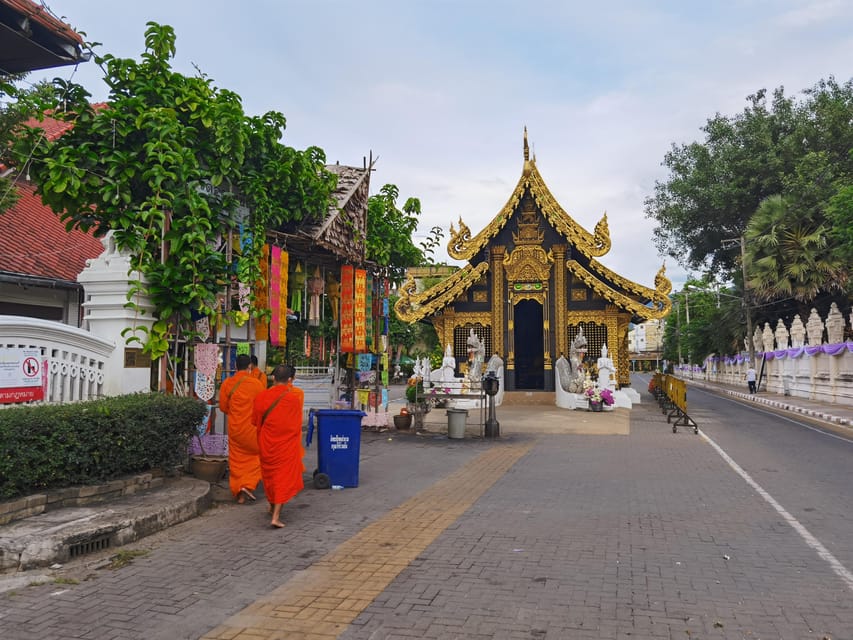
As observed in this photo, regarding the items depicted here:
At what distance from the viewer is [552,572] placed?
4984 millimetres

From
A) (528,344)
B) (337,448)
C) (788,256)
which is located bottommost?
(337,448)

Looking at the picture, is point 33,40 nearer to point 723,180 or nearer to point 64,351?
point 64,351

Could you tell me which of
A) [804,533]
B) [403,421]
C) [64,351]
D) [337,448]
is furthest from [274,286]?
[804,533]

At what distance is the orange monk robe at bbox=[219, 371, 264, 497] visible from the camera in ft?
24.3

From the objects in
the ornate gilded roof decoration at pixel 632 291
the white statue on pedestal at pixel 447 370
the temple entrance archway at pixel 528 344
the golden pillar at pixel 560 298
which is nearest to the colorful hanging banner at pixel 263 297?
the white statue on pedestal at pixel 447 370

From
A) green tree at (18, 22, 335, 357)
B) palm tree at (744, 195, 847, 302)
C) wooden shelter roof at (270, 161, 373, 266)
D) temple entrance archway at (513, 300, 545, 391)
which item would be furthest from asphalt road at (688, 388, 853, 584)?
palm tree at (744, 195, 847, 302)

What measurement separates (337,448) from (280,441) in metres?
1.80

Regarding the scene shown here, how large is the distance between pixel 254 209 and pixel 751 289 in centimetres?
3153

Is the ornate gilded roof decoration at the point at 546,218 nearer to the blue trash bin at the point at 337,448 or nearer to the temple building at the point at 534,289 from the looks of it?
→ the temple building at the point at 534,289

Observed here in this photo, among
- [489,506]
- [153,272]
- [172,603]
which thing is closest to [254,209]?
[153,272]

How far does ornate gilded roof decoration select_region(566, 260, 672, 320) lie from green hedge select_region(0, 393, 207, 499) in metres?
17.7

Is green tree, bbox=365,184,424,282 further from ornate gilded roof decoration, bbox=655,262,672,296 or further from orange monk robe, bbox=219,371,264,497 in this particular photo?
ornate gilded roof decoration, bbox=655,262,672,296

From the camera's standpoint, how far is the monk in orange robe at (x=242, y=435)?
7.42m

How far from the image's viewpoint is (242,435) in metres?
7.39
